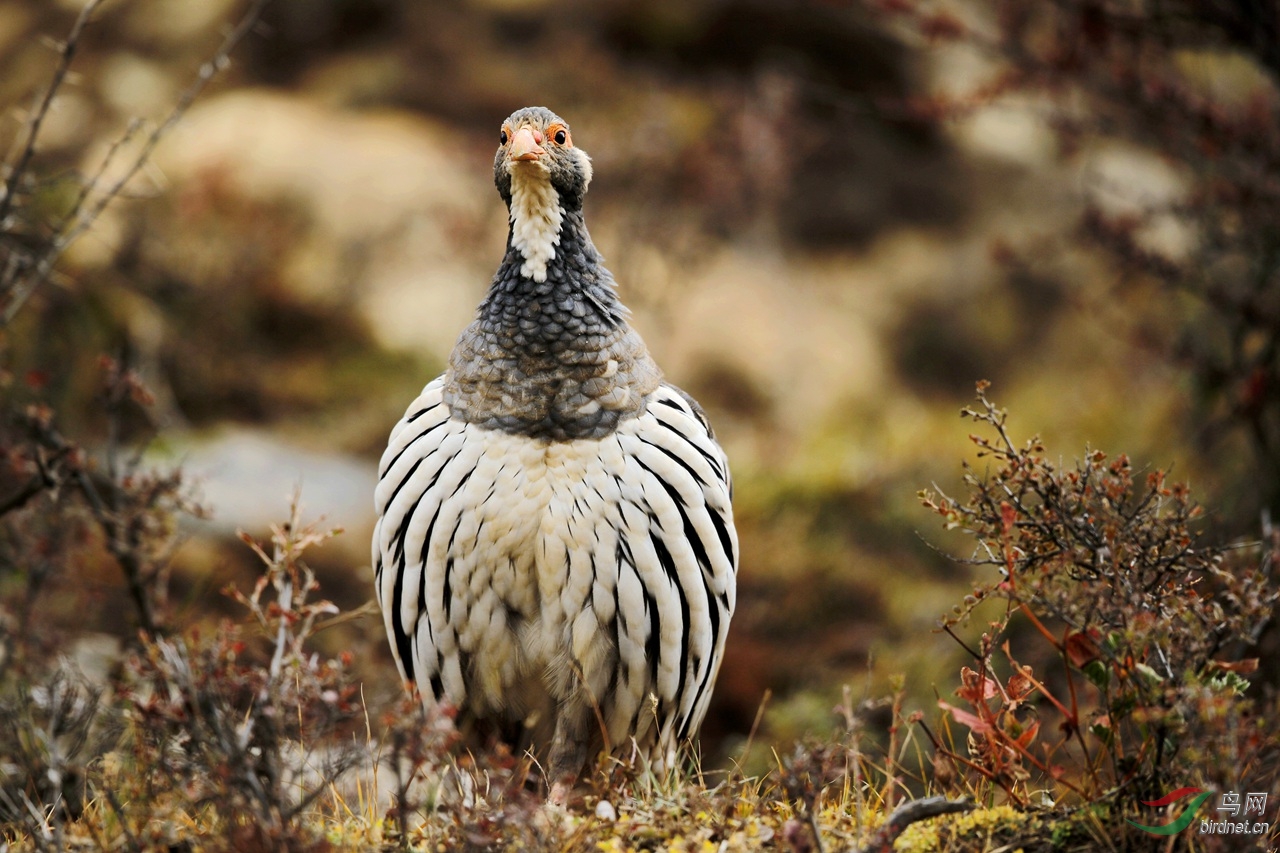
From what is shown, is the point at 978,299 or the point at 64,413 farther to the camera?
the point at 978,299

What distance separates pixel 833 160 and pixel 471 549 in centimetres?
1297

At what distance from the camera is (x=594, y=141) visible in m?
12.9

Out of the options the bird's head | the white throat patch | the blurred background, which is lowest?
the white throat patch

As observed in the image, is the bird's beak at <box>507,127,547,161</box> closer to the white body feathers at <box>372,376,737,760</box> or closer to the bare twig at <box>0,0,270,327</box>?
the white body feathers at <box>372,376,737,760</box>

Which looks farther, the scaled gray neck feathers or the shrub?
the scaled gray neck feathers

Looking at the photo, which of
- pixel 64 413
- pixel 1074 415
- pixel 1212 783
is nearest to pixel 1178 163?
pixel 1074 415

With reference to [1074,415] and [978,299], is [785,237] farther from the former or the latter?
[1074,415]

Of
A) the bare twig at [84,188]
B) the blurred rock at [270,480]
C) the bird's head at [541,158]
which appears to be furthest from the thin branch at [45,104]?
the blurred rock at [270,480]

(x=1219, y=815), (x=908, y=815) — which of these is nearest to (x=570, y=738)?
(x=908, y=815)

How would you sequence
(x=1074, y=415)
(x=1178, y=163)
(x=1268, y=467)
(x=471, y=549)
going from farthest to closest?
(x=1074, y=415)
(x=1178, y=163)
(x=1268, y=467)
(x=471, y=549)

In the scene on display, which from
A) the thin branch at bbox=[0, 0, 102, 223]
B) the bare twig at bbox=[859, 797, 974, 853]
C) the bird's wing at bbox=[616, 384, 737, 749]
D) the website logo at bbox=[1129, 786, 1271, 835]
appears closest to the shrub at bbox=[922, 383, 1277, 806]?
the website logo at bbox=[1129, 786, 1271, 835]

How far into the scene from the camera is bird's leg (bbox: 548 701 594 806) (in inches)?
184

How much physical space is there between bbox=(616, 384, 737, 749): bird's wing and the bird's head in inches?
35.4

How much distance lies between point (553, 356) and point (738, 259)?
11.0m
